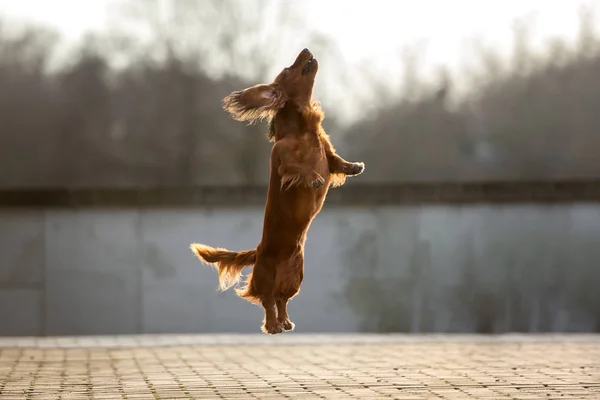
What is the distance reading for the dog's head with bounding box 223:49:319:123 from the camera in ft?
15.8

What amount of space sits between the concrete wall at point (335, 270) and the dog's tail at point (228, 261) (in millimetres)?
6566

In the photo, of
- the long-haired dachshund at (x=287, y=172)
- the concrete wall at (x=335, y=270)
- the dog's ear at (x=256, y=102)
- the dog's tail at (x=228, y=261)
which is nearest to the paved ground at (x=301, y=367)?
the concrete wall at (x=335, y=270)

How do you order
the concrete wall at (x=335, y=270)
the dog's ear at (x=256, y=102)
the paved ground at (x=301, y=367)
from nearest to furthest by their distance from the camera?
the dog's ear at (x=256, y=102) < the paved ground at (x=301, y=367) < the concrete wall at (x=335, y=270)

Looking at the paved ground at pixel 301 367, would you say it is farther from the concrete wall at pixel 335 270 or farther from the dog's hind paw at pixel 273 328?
the dog's hind paw at pixel 273 328

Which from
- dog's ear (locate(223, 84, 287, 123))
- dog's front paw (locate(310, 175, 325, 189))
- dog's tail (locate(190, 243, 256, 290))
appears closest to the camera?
dog's front paw (locate(310, 175, 325, 189))

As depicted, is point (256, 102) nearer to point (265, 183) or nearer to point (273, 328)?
point (273, 328)

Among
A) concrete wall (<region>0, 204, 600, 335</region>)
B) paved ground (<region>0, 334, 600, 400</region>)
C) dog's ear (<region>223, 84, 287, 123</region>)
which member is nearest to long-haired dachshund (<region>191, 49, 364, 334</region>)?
dog's ear (<region>223, 84, 287, 123</region>)

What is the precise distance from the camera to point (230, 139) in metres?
12.6

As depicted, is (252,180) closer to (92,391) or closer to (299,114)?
(92,391)

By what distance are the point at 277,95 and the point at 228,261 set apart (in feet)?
3.29

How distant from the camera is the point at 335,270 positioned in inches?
476

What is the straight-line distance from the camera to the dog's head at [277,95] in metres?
4.80

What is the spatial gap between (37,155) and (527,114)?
6532 millimetres

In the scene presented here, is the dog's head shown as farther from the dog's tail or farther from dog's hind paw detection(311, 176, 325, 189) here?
the dog's tail
